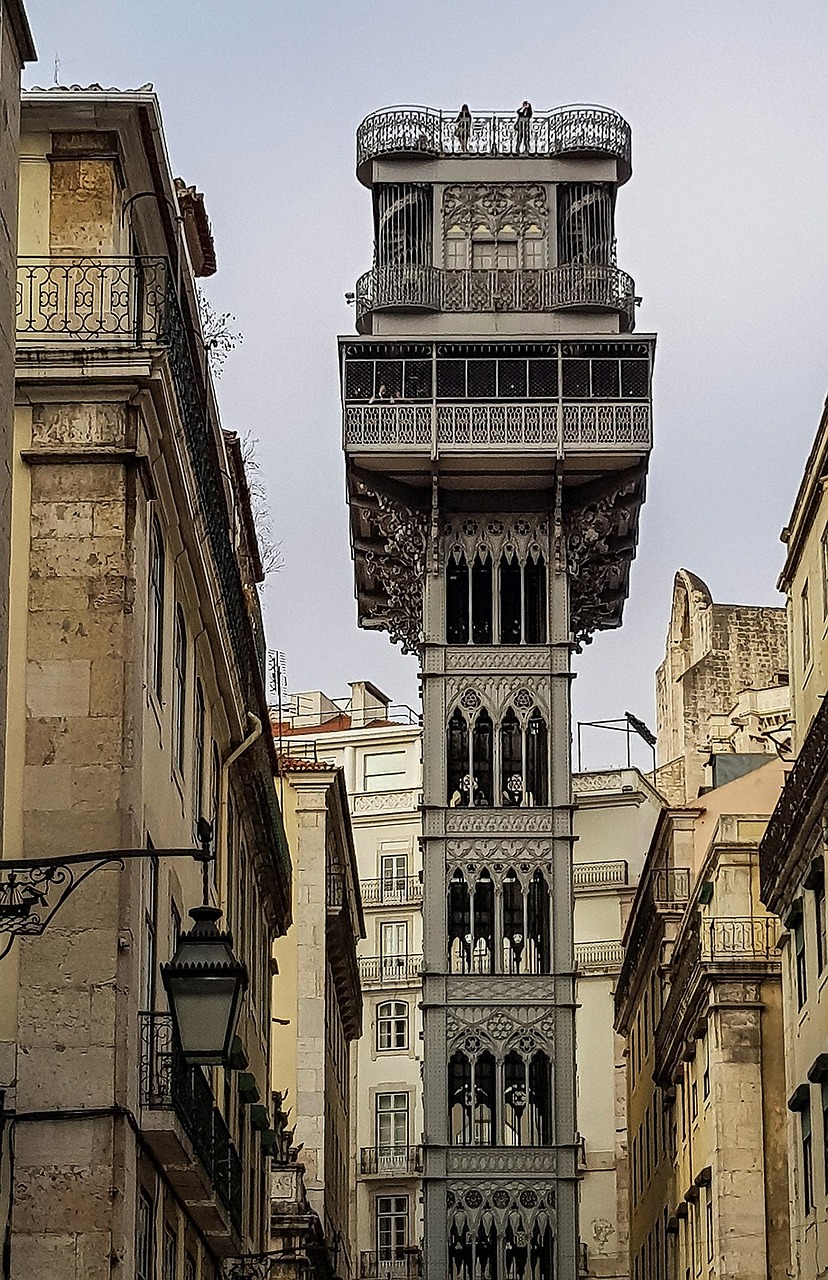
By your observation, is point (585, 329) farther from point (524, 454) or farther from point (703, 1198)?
point (703, 1198)

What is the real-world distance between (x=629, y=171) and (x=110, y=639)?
47.6 meters

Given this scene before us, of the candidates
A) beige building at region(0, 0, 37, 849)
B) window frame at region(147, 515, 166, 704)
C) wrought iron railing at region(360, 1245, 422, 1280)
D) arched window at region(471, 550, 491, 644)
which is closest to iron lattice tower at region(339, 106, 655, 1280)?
arched window at region(471, 550, 491, 644)

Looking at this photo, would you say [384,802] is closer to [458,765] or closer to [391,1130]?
[391,1130]

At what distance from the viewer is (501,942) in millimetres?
63750

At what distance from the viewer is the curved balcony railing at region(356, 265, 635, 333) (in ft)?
218

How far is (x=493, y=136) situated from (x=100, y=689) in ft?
159

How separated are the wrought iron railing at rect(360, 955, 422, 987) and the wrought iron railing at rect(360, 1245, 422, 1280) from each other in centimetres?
999

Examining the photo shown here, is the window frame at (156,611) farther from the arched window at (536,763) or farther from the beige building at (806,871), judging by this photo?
the arched window at (536,763)

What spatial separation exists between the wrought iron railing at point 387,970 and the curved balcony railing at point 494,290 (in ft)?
116

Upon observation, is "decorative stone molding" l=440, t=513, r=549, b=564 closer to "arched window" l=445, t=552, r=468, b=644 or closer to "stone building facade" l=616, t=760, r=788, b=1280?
"arched window" l=445, t=552, r=468, b=644

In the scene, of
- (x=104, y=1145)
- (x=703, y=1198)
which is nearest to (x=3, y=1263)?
(x=104, y=1145)

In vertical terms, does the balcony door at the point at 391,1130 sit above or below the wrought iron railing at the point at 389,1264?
above

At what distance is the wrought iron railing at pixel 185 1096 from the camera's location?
74.4 feet

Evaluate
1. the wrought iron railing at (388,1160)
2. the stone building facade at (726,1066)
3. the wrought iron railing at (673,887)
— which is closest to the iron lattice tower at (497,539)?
the stone building facade at (726,1066)
